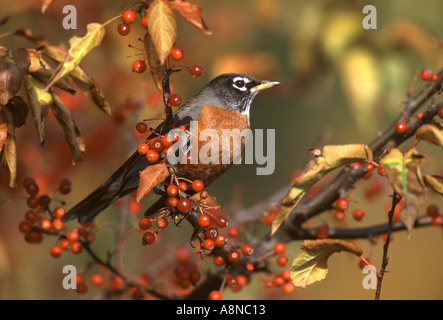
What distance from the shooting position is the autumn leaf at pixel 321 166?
134cm

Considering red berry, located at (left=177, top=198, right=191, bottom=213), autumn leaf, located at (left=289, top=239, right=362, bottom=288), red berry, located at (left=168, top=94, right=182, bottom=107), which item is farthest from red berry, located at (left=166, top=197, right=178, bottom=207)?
autumn leaf, located at (left=289, top=239, right=362, bottom=288)

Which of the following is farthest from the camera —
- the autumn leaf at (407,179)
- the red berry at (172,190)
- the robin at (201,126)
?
the robin at (201,126)

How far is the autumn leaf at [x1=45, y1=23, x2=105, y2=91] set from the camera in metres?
1.40

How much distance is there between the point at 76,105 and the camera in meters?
2.94

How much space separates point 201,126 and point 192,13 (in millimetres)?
842

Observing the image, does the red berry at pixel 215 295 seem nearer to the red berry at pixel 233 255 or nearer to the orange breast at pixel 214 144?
the red berry at pixel 233 255

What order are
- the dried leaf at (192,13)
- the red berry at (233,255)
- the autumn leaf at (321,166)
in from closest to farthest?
the autumn leaf at (321,166) → the dried leaf at (192,13) → the red berry at (233,255)

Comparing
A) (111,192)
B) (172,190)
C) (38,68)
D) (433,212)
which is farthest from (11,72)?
(433,212)

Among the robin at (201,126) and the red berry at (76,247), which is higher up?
the robin at (201,126)

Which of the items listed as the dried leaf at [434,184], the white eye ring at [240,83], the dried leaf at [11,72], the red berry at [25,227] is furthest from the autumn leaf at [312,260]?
the white eye ring at [240,83]

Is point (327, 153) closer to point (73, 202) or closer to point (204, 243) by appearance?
point (204, 243)

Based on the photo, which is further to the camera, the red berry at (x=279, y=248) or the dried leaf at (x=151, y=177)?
the red berry at (x=279, y=248)

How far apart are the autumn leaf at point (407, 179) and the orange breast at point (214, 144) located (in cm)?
103
